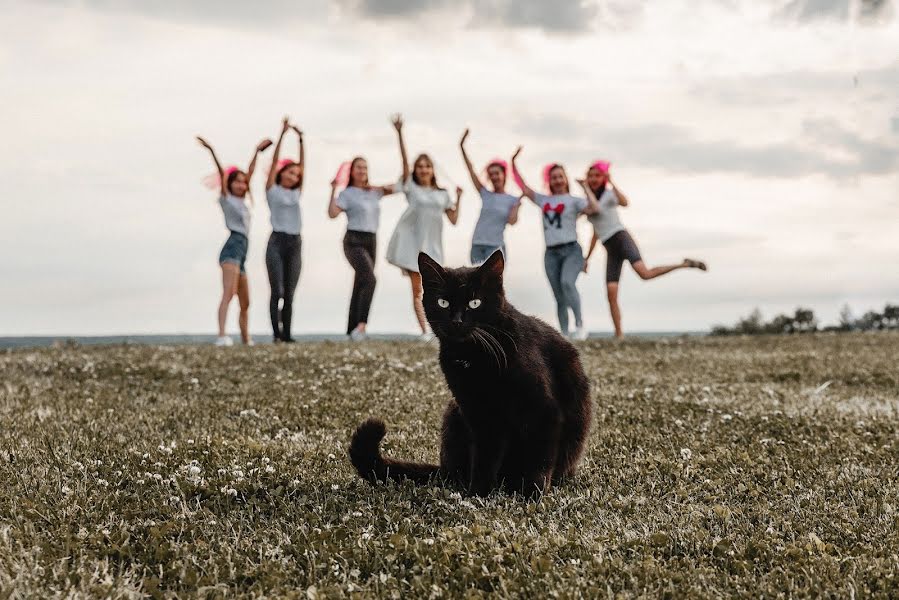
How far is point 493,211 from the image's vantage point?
19906 mm

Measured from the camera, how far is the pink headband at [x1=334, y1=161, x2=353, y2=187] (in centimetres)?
2078

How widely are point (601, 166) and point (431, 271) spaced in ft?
50.8

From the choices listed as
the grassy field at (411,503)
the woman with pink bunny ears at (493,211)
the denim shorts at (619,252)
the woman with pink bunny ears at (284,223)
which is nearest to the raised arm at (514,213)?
the woman with pink bunny ears at (493,211)

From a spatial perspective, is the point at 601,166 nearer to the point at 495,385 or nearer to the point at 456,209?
the point at 456,209

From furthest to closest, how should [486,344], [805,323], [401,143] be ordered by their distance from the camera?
1. [805,323]
2. [401,143]
3. [486,344]

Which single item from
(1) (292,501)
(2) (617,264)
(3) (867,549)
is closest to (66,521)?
(1) (292,501)

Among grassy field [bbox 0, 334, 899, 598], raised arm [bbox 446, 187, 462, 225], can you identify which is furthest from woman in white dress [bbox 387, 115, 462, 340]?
grassy field [bbox 0, 334, 899, 598]

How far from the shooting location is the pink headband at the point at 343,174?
68.2ft

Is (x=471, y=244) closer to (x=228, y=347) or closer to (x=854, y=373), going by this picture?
(x=228, y=347)

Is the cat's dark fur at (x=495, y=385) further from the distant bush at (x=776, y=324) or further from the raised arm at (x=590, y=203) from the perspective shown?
the distant bush at (x=776, y=324)

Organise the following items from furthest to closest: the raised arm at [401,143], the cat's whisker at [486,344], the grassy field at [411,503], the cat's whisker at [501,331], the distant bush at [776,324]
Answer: the distant bush at [776,324]
the raised arm at [401,143]
the cat's whisker at [501,331]
the cat's whisker at [486,344]
the grassy field at [411,503]

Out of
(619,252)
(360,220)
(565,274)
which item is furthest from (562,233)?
(360,220)

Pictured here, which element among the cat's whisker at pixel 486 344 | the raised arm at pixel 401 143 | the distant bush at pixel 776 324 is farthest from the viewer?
the distant bush at pixel 776 324

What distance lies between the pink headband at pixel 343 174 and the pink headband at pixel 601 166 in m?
6.15
